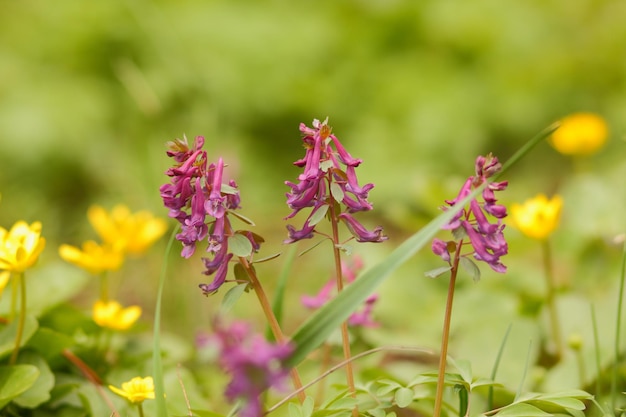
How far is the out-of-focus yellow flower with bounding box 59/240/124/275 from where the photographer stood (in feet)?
4.70

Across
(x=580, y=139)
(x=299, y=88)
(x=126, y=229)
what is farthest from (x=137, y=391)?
(x=299, y=88)

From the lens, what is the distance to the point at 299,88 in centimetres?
344

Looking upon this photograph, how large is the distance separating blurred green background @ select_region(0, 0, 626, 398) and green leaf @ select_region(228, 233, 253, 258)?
198cm

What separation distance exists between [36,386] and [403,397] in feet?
2.01

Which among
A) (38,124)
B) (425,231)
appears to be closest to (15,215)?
(38,124)

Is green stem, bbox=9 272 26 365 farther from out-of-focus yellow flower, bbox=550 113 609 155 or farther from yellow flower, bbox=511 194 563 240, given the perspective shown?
out-of-focus yellow flower, bbox=550 113 609 155

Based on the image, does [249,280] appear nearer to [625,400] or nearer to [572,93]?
[625,400]

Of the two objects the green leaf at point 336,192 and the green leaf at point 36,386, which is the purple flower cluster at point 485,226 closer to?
the green leaf at point 336,192

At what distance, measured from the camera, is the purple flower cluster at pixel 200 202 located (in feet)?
2.94

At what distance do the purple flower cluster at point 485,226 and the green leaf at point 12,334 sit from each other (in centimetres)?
67

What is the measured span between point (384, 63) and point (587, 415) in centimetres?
245

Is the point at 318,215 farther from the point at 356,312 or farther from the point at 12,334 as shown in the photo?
the point at 12,334

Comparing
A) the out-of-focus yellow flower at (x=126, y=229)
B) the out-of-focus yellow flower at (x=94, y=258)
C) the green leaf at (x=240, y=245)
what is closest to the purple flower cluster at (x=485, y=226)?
the green leaf at (x=240, y=245)

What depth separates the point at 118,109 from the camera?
364 cm
